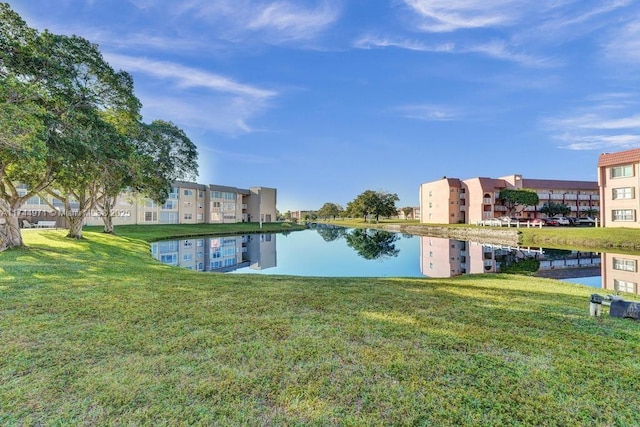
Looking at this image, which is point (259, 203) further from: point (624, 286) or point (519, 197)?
point (624, 286)

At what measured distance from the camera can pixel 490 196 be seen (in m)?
45.8

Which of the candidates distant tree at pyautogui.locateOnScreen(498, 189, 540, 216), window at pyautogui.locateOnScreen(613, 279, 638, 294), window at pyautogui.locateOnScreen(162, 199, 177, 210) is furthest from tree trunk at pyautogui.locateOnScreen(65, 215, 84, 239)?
distant tree at pyautogui.locateOnScreen(498, 189, 540, 216)

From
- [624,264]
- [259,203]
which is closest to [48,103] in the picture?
[624,264]

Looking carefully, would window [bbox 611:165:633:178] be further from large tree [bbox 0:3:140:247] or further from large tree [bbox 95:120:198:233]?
large tree [bbox 0:3:140:247]

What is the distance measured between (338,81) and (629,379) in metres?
21.5

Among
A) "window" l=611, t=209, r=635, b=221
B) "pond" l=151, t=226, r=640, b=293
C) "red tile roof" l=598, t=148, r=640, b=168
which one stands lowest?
"pond" l=151, t=226, r=640, b=293

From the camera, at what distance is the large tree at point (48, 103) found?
8.52 meters

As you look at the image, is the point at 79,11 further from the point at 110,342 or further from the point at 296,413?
the point at 296,413

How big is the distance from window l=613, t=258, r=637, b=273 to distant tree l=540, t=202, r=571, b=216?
3719cm

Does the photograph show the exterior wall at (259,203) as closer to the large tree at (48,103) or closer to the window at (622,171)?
the large tree at (48,103)

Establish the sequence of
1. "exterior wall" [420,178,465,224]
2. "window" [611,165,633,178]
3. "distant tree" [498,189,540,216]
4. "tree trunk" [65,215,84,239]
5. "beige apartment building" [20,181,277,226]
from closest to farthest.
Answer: "tree trunk" [65,215,84,239] → "window" [611,165,633,178] → "beige apartment building" [20,181,277,226] → "distant tree" [498,189,540,216] → "exterior wall" [420,178,465,224]

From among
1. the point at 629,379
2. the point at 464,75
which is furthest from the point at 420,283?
the point at 464,75

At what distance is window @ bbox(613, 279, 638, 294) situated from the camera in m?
9.82

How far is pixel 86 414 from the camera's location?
7.30ft
